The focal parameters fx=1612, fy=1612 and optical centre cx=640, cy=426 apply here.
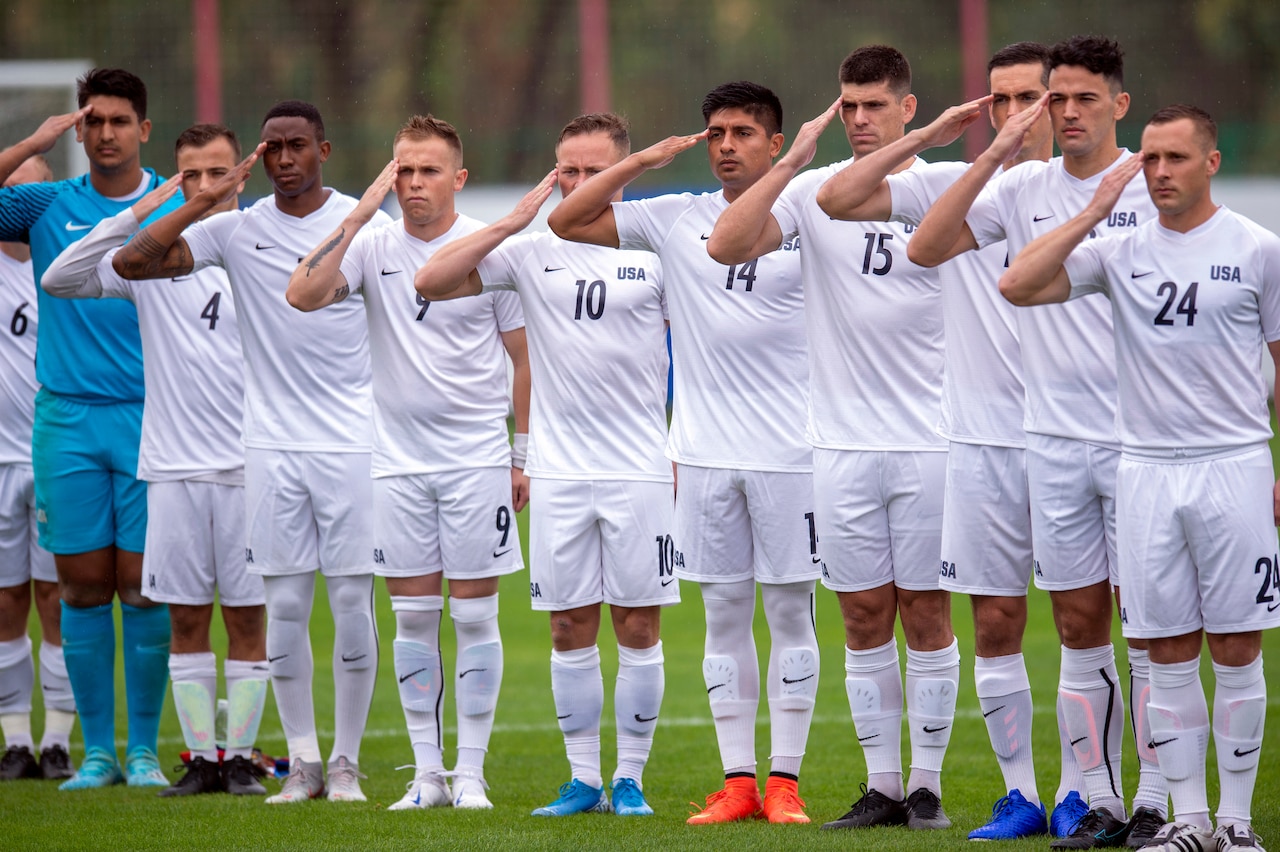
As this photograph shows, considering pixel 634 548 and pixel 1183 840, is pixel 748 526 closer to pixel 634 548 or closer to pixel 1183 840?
pixel 634 548

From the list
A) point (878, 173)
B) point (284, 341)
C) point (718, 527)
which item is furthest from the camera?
point (284, 341)

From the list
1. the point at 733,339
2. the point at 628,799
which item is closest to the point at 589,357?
the point at 733,339

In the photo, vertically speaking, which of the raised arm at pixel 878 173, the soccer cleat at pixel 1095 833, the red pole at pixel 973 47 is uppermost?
the red pole at pixel 973 47

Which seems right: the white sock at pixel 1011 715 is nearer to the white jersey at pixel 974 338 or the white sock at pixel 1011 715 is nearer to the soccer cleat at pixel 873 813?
the soccer cleat at pixel 873 813

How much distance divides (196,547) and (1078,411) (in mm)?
3797

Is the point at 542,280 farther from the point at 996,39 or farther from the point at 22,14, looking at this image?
the point at 22,14

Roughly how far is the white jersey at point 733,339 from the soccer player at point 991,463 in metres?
0.61

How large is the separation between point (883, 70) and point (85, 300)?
3.82 m

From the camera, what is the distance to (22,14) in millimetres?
23906

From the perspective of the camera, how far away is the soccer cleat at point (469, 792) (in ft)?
20.9

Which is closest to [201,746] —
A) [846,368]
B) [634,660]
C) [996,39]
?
[634,660]

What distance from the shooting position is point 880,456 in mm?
5770

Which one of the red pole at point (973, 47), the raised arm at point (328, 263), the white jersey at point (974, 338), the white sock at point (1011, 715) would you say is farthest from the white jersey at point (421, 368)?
the red pole at point (973, 47)

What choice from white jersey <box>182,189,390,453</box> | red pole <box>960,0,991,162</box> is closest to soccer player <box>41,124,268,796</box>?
white jersey <box>182,189,390,453</box>
